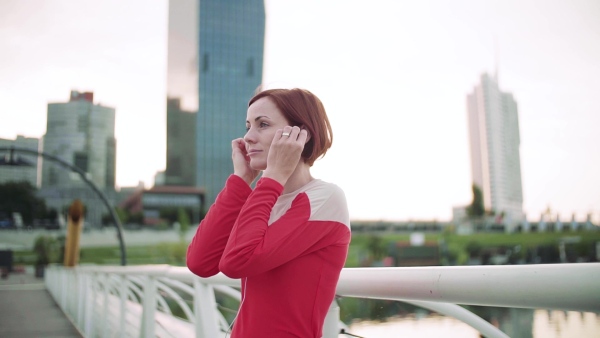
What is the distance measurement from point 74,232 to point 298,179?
12.4 m

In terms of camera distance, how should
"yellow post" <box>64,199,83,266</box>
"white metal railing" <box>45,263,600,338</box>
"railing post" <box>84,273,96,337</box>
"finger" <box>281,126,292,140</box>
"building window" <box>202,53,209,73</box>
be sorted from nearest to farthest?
"white metal railing" <box>45,263,600,338</box> < "finger" <box>281,126,292,140</box> < "railing post" <box>84,273,96,337</box> < "yellow post" <box>64,199,83,266</box> < "building window" <box>202,53,209,73</box>

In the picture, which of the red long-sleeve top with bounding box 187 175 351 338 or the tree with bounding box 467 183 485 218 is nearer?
the red long-sleeve top with bounding box 187 175 351 338

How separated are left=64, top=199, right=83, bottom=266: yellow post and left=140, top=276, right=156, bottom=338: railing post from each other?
10.1 meters

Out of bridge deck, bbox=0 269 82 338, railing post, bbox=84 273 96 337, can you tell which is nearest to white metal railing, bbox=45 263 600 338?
railing post, bbox=84 273 96 337

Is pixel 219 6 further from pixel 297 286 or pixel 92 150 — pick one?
pixel 297 286

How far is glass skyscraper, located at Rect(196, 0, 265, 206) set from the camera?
8619 centimetres

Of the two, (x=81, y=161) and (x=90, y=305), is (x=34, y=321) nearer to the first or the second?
(x=90, y=305)

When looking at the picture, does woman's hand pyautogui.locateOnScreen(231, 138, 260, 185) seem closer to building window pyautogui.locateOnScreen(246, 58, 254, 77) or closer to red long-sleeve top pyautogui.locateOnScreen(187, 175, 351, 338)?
red long-sleeve top pyautogui.locateOnScreen(187, 175, 351, 338)

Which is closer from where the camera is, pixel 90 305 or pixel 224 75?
pixel 90 305

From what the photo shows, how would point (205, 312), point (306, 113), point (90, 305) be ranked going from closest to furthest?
point (306, 113) → point (205, 312) → point (90, 305)

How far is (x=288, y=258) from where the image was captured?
1069mm

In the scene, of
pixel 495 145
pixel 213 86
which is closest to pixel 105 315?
pixel 213 86

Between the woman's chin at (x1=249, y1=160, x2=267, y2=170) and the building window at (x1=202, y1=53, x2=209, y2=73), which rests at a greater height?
the building window at (x1=202, y1=53, x2=209, y2=73)

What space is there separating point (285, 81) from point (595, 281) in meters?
0.95
